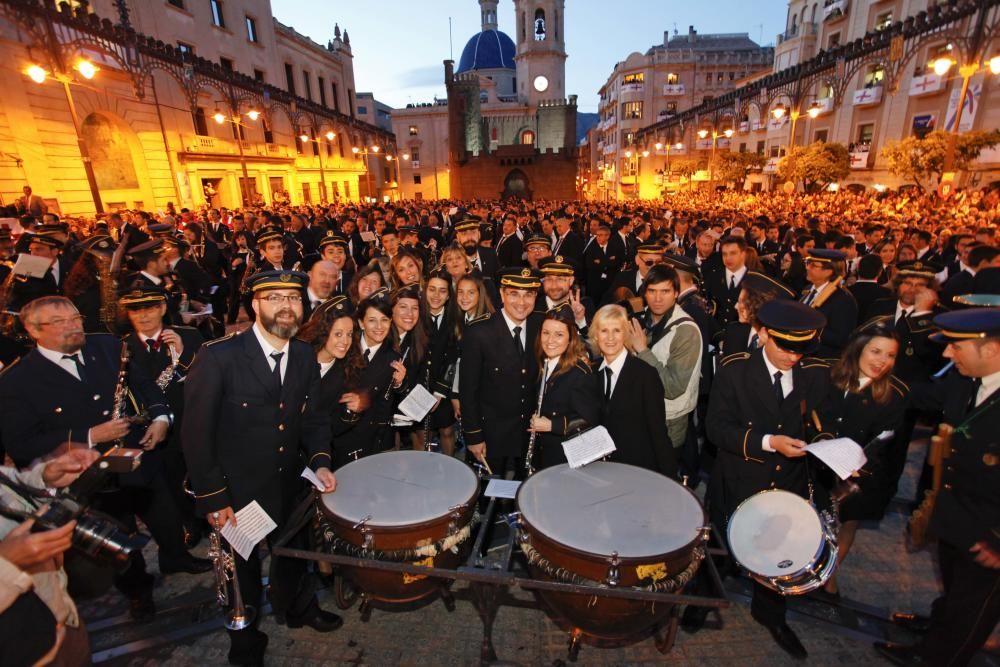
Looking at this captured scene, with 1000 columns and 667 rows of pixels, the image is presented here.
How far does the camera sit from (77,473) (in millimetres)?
2547

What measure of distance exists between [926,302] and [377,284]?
5.76 metres

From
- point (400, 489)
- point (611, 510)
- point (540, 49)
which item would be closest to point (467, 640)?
point (400, 489)

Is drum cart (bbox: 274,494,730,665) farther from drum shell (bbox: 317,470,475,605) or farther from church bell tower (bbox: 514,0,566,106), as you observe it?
church bell tower (bbox: 514,0,566,106)

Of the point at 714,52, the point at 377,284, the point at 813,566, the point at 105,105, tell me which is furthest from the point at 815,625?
the point at 714,52

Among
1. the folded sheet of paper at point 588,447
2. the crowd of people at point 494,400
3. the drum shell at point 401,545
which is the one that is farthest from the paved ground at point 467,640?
the folded sheet of paper at point 588,447

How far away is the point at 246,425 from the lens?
2.96 metres

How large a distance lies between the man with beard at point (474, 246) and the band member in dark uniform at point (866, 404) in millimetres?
5727

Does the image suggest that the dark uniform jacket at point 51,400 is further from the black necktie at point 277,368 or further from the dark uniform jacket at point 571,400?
the dark uniform jacket at point 571,400

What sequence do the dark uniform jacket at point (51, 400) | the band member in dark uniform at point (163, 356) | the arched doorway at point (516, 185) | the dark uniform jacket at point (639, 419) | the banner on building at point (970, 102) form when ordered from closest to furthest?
1. the dark uniform jacket at point (51, 400)
2. the dark uniform jacket at point (639, 419)
3. the band member in dark uniform at point (163, 356)
4. the banner on building at point (970, 102)
5. the arched doorway at point (516, 185)

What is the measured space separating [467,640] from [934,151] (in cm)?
2172

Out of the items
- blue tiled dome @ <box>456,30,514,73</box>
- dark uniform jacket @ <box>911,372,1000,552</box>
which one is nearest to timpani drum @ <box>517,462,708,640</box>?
dark uniform jacket @ <box>911,372,1000,552</box>

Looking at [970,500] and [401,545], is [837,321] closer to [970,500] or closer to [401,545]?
[970,500]

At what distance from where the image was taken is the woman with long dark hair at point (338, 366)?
366 centimetres

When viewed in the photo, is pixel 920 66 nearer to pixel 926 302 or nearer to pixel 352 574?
pixel 926 302
